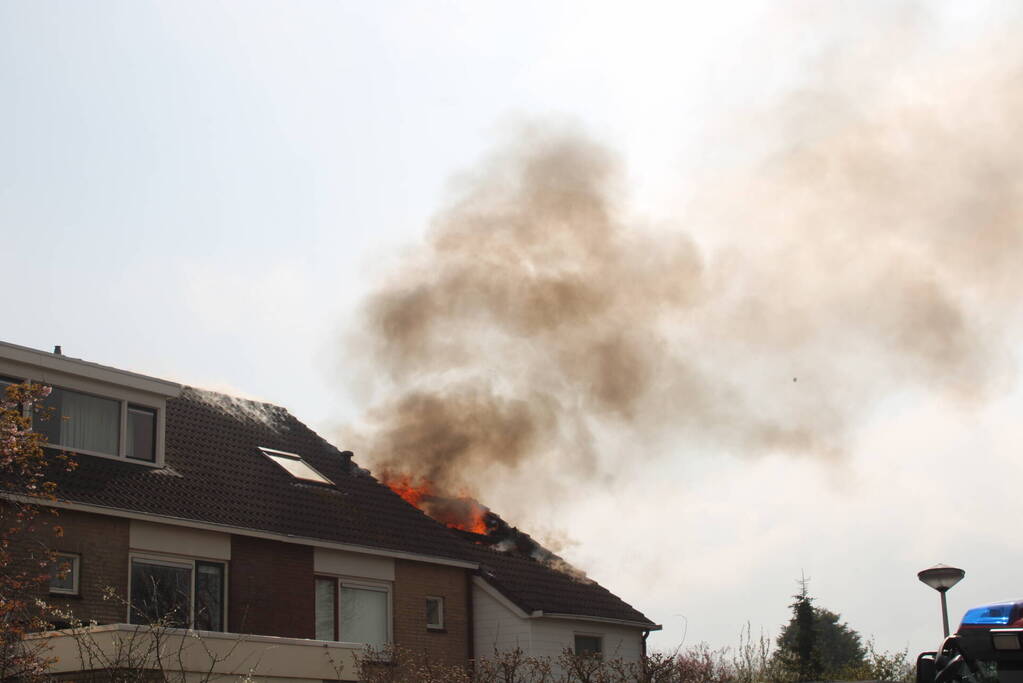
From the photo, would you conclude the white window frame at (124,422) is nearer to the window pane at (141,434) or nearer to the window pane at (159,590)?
the window pane at (141,434)

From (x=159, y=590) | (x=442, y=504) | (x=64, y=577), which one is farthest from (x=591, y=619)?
(x=64, y=577)

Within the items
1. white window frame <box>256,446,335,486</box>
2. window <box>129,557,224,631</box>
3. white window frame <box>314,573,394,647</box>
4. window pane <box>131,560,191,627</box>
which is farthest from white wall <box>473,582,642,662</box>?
window pane <box>131,560,191,627</box>

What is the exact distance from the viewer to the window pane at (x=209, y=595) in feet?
61.0

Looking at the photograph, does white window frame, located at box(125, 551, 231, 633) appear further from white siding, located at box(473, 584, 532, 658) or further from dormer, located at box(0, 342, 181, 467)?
white siding, located at box(473, 584, 532, 658)

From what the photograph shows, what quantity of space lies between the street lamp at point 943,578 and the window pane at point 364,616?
363 inches

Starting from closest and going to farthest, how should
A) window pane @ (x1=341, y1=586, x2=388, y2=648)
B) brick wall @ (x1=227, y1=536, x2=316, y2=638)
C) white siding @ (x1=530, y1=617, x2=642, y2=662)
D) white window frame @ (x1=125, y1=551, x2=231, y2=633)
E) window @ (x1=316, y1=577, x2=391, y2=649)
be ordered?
white window frame @ (x1=125, y1=551, x2=231, y2=633) < brick wall @ (x1=227, y1=536, x2=316, y2=638) < window @ (x1=316, y1=577, x2=391, y2=649) < window pane @ (x1=341, y1=586, x2=388, y2=648) < white siding @ (x1=530, y1=617, x2=642, y2=662)

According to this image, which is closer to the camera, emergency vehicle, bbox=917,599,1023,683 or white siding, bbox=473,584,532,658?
emergency vehicle, bbox=917,599,1023,683

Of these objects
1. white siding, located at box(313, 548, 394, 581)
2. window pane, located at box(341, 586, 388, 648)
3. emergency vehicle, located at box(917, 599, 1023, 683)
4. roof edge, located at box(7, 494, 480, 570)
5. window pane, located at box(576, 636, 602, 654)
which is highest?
roof edge, located at box(7, 494, 480, 570)

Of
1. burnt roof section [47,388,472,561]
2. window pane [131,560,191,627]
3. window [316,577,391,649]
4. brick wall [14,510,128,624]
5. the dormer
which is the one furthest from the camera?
window [316,577,391,649]

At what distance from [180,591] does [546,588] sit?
9114 mm

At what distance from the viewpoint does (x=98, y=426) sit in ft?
63.0

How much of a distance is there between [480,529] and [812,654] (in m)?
18.9

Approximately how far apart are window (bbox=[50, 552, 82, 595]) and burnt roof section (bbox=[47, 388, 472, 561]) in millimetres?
829

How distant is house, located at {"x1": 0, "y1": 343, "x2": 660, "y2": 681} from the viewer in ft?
56.5
